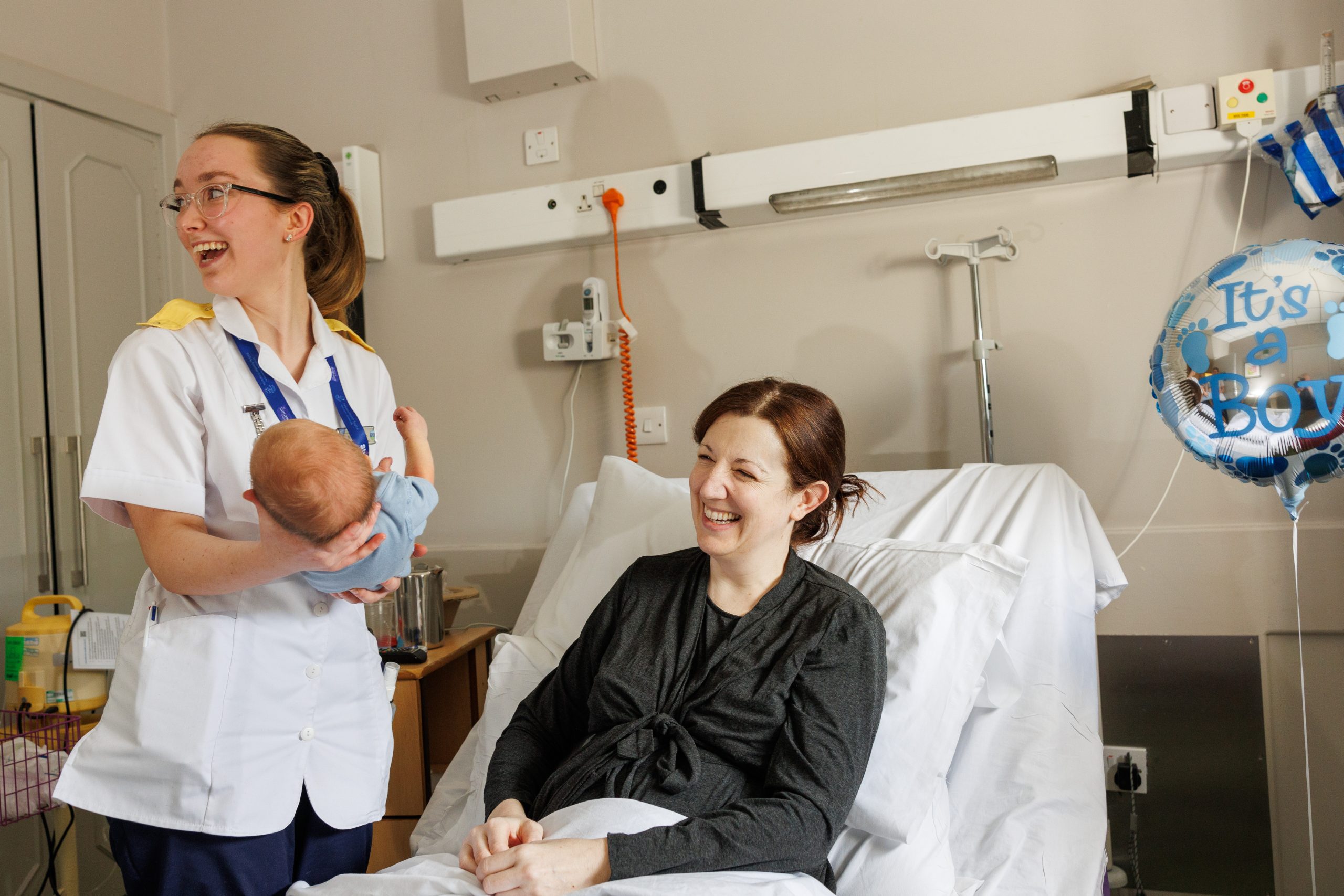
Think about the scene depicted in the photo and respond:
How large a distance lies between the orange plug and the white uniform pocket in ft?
5.05

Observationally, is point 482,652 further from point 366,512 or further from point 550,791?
point 366,512

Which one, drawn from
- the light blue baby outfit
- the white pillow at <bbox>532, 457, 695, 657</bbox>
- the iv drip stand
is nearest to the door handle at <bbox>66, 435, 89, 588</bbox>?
the white pillow at <bbox>532, 457, 695, 657</bbox>

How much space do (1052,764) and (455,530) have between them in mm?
1716

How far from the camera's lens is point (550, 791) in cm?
136

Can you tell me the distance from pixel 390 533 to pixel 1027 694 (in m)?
1.13

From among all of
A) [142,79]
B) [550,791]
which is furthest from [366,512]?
[142,79]

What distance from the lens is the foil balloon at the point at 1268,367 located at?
1.44 m

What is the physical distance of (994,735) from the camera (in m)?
1.62

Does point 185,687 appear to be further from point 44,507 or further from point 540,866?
point 44,507

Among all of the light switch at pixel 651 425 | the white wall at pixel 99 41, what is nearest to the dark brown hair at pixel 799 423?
the light switch at pixel 651 425

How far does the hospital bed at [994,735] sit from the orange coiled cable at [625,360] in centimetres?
35

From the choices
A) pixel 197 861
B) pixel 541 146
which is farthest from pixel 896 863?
pixel 541 146

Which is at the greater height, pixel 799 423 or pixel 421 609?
pixel 799 423

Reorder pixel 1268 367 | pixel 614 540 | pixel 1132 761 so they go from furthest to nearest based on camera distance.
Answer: pixel 1132 761 < pixel 614 540 < pixel 1268 367
